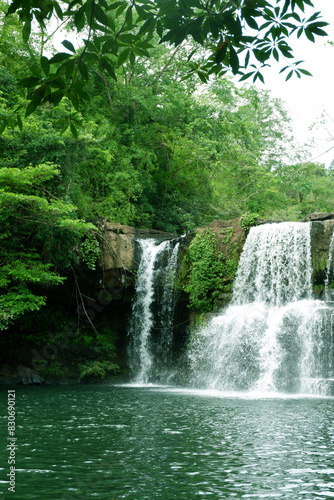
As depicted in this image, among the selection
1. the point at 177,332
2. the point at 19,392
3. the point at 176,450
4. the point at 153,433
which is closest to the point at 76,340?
the point at 177,332

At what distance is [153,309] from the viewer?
17.7 m

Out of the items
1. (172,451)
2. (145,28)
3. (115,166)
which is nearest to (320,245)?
(115,166)

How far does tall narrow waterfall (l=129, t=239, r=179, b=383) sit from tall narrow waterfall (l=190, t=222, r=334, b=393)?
1815 mm

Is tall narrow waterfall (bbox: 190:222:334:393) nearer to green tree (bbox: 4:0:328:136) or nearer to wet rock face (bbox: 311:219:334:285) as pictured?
wet rock face (bbox: 311:219:334:285)

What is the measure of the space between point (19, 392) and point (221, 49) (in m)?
12.0

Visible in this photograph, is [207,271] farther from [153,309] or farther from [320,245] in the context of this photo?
[320,245]

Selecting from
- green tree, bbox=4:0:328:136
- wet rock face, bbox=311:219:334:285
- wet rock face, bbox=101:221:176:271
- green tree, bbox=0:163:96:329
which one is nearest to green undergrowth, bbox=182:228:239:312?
wet rock face, bbox=101:221:176:271

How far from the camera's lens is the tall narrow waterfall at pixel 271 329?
1298 cm

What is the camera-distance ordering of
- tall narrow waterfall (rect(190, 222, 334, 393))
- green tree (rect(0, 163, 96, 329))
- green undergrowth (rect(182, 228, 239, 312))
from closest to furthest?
tall narrow waterfall (rect(190, 222, 334, 393)) → green tree (rect(0, 163, 96, 329)) → green undergrowth (rect(182, 228, 239, 312))

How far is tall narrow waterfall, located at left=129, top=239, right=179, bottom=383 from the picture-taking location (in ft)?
A: 56.4

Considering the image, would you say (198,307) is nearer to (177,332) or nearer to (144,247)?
(177,332)

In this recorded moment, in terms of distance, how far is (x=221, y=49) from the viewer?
110 inches

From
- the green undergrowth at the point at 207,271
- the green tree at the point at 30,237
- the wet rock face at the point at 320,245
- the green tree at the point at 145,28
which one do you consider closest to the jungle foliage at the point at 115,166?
the green tree at the point at 30,237

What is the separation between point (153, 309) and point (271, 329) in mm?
5069
